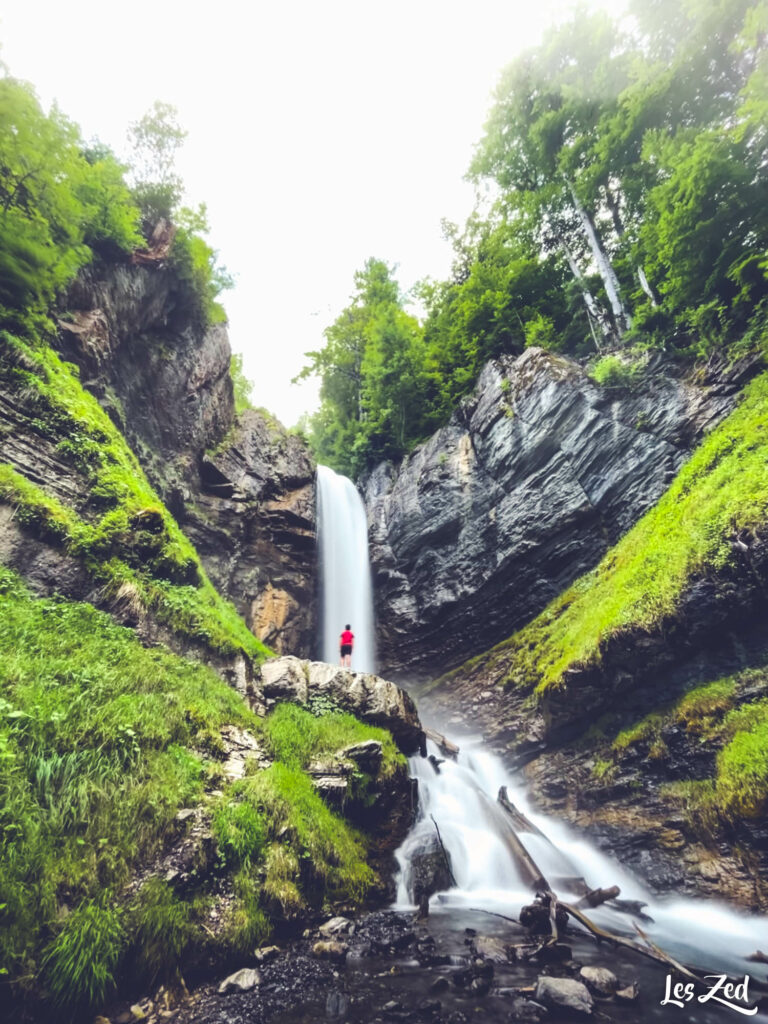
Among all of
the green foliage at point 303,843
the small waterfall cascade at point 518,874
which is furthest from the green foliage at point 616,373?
the green foliage at point 303,843

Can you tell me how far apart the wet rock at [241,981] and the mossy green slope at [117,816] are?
231 mm

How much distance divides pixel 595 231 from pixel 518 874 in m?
A: 23.7

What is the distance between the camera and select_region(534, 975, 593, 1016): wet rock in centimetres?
355

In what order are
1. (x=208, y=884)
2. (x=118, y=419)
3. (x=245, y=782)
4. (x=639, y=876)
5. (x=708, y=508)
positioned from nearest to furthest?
1. (x=208, y=884)
2. (x=245, y=782)
3. (x=639, y=876)
4. (x=708, y=508)
5. (x=118, y=419)

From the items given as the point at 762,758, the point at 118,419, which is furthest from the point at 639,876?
the point at 118,419

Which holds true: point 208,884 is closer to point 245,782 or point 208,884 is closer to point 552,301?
point 245,782

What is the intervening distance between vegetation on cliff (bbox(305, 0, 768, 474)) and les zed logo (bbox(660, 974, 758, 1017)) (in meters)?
12.0

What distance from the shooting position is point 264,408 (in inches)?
851

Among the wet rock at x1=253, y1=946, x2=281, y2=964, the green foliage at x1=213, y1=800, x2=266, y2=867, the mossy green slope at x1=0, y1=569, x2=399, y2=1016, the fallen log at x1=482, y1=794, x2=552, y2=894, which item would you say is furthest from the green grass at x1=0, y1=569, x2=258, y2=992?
the fallen log at x1=482, y1=794, x2=552, y2=894

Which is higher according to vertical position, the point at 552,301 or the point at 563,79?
the point at 563,79

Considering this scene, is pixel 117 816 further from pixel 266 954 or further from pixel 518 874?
pixel 518 874

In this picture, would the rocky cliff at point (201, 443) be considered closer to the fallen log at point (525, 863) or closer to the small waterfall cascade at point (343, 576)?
the small waterfall cascade at point (343, 576)

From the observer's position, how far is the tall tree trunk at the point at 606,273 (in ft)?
55.1

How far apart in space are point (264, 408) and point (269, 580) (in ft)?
30.9
